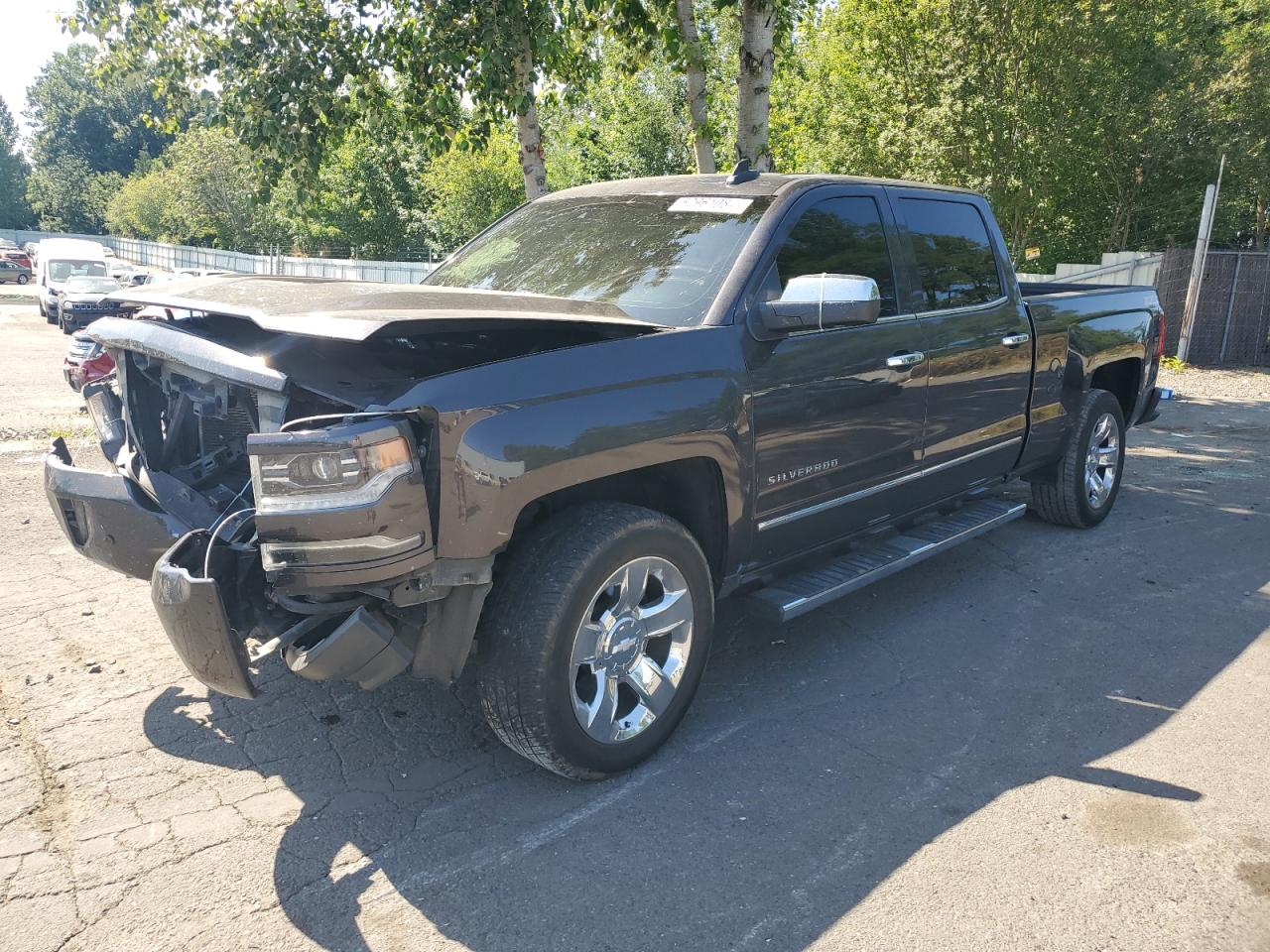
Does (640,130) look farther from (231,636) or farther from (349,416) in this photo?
(231,636)

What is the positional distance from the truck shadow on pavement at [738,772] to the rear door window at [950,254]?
5.16 feet

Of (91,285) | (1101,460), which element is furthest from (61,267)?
(1101,460)

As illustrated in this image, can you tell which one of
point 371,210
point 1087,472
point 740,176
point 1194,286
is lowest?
point 1087,472

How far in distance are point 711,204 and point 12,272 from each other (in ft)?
159

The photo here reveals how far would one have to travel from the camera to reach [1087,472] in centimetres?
622

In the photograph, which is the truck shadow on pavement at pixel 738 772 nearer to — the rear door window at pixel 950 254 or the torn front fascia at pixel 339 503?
the torn front fascia at pixel 339 503

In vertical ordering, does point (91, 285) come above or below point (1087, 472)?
above

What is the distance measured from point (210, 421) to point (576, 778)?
185 cm

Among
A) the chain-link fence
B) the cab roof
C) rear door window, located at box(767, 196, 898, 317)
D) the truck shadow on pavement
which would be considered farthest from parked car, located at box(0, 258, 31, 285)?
rear door window, located at box(767, 196, 898, 317)

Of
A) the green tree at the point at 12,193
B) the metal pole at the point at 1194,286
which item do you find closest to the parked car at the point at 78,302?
the metal pole at the point at 1194,286

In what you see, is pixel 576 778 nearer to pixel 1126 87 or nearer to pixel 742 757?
pixel 742 757

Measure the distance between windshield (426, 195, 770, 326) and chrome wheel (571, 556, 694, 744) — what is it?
100 cm

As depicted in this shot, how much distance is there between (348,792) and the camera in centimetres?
324

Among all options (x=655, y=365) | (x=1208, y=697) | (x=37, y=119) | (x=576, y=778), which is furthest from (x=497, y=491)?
(x=37, y=119)
